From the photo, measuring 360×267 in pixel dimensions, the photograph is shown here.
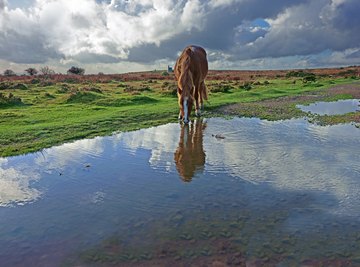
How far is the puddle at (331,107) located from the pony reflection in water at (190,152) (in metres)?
6.94

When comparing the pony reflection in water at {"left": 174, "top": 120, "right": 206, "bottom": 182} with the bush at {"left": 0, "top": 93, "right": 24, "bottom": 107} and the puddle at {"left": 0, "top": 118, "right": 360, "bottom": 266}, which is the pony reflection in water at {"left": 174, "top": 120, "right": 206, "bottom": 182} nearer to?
the puddle at {"left": 0, "top": 118, "right": 360, "bottom": 266}

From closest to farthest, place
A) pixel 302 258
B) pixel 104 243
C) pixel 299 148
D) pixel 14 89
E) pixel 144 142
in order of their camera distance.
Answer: pixel 302 258 → pixel 104 243 → pixel 299 148 → pixel 144 142 → pixel 14 89

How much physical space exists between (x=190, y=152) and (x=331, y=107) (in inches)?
460

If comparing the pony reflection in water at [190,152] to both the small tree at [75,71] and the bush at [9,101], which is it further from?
the small tree at [75,71]

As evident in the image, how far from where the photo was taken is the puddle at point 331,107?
15406mm

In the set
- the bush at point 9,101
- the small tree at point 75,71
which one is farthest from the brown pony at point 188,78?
the small tree at point 75,71

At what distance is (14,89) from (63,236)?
85.3ft

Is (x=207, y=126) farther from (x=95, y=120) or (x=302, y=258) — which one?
(x=302, y=258)

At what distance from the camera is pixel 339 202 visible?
5.46m

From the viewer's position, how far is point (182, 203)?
5.49 metres

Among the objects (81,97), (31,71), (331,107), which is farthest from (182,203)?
(31,71)

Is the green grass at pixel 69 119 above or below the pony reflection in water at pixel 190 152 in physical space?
above

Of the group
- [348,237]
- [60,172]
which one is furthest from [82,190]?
[348,237]

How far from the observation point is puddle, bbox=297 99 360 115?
15.4 m
